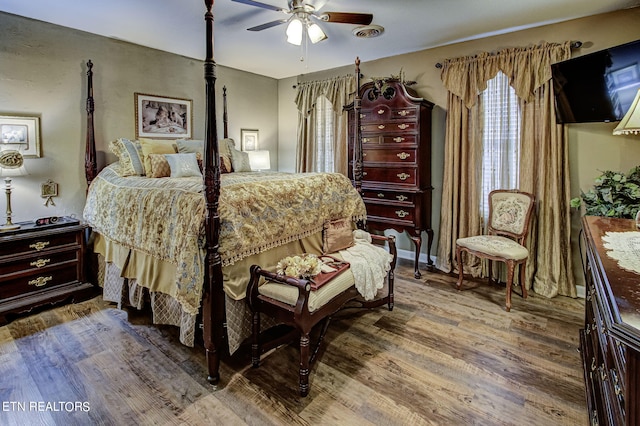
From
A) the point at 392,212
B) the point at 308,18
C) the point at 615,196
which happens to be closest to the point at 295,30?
the point at 308,18

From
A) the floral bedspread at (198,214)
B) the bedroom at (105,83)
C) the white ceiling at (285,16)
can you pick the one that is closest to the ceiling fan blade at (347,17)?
the white ceiling at (285,16)

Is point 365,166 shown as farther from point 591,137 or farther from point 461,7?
point 591,137

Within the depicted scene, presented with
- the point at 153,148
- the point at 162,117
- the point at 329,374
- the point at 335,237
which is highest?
the point at 162,117

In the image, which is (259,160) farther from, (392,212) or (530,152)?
(530,152)

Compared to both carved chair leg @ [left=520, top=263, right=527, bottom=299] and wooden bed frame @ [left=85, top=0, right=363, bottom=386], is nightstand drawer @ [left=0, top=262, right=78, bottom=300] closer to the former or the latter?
wooden bed frame @ [left=85, top=0, right=363, bottom=386]

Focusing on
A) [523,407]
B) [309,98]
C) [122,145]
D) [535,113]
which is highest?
[309,98]

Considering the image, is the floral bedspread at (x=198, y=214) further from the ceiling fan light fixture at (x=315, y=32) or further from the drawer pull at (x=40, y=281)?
the ceiling fan light fixture at (x=315, y=32)

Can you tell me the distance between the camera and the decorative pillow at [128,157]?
3.37m

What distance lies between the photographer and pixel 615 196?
279cm

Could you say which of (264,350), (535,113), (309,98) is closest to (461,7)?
(535,113)

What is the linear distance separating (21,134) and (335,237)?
2997 millimetres

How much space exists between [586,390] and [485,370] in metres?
0.52

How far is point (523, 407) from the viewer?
1.93m

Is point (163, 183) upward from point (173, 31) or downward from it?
downward
